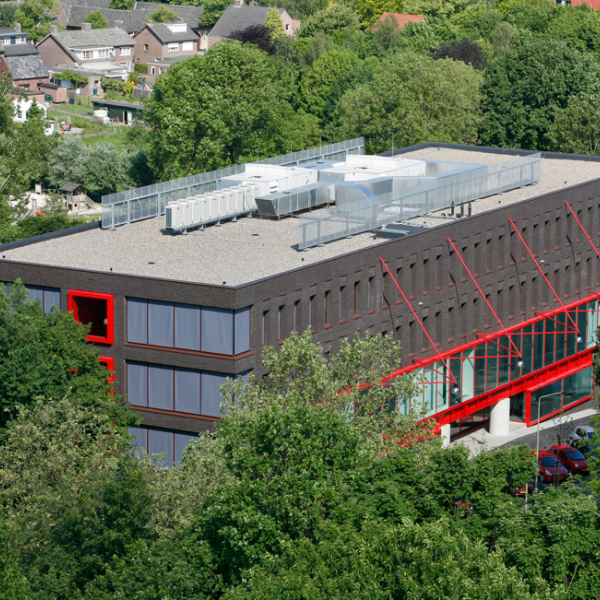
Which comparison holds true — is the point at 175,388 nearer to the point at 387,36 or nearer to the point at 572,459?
the point at 572,459

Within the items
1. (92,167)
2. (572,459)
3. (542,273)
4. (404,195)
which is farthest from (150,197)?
(92,167)

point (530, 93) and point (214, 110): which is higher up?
point (530, 93)

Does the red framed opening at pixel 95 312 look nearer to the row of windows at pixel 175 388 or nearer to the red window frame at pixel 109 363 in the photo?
the red window frame at pixel 109 363

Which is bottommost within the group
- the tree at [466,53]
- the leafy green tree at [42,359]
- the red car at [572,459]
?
the red car at [572,459]

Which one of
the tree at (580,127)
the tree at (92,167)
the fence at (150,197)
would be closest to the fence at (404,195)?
the fence at (150,197)

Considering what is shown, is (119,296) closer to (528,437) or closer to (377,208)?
(377,208)

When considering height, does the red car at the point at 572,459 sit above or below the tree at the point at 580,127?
below
